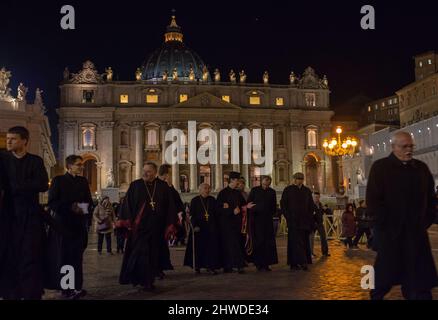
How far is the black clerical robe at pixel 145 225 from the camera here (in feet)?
27.9

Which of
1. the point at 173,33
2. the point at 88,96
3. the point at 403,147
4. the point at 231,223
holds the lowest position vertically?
the point at 231,223

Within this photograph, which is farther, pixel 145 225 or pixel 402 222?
pixel 145 225

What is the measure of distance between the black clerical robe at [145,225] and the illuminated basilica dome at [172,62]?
75.6 meters

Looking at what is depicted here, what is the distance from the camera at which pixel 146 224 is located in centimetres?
869

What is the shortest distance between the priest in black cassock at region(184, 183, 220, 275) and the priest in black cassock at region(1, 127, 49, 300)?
454cm

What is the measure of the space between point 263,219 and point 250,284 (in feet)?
8.47

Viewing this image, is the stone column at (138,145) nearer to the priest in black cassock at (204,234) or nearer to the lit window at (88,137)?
the lit window at (88,137)

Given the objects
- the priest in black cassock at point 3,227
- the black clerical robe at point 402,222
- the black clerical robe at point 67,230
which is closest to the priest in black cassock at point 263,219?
the black clerical robe at point 67,230

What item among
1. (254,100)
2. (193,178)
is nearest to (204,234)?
(193,178)

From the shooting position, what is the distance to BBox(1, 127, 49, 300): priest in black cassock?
6.44 m

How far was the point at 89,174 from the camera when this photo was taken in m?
70.4

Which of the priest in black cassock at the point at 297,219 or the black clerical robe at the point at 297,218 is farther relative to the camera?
the black clerical robe at the point at 297,218

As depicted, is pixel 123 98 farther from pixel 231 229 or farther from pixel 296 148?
pixel 231 229
